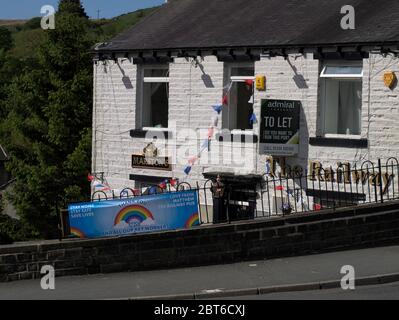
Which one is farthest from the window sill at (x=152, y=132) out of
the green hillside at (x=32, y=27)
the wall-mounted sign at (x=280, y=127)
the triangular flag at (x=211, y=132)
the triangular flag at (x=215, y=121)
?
the green hillside at (x=32, y=27)

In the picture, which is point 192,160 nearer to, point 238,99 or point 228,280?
point 238,99

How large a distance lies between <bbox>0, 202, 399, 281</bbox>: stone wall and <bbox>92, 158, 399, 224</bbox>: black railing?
0.78 meters

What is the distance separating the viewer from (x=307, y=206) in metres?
17.9

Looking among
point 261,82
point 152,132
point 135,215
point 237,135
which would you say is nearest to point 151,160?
point 152,132

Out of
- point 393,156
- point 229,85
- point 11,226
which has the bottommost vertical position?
point 11,226

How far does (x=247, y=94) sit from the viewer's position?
19.3 m

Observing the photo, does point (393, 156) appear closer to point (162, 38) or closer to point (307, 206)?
point (307, 206)

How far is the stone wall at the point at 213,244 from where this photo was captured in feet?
43.5

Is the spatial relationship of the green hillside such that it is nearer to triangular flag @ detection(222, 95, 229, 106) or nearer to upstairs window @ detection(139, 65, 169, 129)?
upstairs window @ detection(139, 65, 169, 129)

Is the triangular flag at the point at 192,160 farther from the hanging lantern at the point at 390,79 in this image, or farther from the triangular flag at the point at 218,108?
the hanging lantern at the point at 390,79

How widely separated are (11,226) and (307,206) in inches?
552

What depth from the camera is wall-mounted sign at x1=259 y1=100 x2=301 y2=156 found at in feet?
57.2
